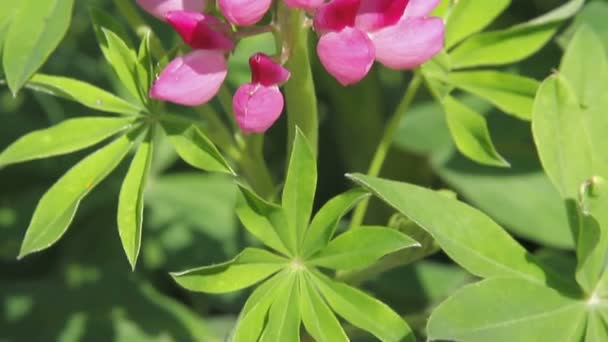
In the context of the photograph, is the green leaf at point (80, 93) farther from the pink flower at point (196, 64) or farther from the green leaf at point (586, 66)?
the green leaf at point (586, 66)

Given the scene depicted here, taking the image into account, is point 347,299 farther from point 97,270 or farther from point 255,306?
point 97,270

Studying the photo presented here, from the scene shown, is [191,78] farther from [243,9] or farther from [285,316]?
[285,316]

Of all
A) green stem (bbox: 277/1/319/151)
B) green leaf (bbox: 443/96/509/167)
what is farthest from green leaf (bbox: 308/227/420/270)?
green leaf (bbox: 443/96/509/167)

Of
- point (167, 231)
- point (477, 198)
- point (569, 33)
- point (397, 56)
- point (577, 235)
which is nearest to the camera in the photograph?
point (397, 56)

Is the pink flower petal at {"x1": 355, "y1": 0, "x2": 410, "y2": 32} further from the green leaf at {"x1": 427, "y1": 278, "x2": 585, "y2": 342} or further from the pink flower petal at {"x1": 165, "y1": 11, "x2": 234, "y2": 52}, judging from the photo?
the green leaf at {"x1": 427, "y1": 278, "x2": 585, "y2": 342}

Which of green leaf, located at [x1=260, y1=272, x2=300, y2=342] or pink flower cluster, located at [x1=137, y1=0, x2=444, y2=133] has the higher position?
pink flower cluster, located at [x1=137, y1=0, x2=444, y2=133]

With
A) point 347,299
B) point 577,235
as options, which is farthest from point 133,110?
point 577,235
